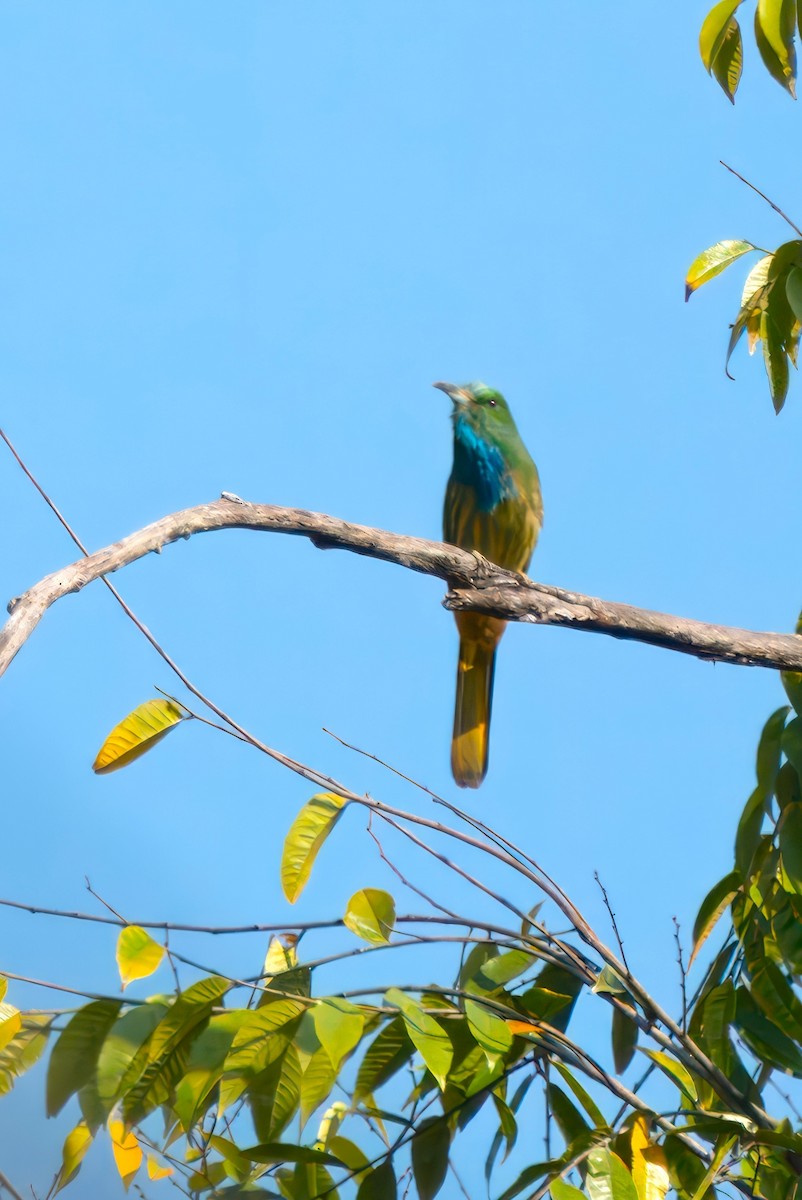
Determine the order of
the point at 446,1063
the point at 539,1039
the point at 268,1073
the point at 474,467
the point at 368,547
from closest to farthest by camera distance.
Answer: the point at 446,1063, the point at 268,1073, the point at 539,1039, the point at 368,547, the point at 474,467

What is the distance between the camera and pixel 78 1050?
6.00 feet

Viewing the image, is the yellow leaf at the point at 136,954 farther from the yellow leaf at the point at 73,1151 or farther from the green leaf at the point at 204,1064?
the yellow leaf at the point at 73,1151

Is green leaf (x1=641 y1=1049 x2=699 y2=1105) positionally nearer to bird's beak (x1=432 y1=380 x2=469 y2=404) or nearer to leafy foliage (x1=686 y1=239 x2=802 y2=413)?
leafy foliage (x1=686 y1=239 x2=802 y2=413)

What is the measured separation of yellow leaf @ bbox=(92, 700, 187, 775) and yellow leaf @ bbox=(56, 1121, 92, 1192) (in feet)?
1.79

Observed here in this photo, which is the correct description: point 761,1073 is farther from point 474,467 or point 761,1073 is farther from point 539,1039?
point 474,467

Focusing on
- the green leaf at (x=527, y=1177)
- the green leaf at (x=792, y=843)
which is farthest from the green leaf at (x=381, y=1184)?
the green leaf at (x=792, y=843)

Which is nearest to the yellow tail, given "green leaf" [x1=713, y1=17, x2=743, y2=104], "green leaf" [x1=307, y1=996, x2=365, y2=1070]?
"green leaf" [x1=713, y1=17, x2=743, y2=104]

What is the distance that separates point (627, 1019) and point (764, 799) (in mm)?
453

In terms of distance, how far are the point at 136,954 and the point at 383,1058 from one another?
1.46 ft

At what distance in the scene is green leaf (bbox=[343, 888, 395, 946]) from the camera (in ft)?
6.18

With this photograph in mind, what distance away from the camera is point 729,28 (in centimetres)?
267

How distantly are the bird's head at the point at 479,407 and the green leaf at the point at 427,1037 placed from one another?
3539 mm

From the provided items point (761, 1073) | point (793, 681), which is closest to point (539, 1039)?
point (761, 1073)

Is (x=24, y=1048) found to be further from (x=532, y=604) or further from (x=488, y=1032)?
(x=532, y=604)
